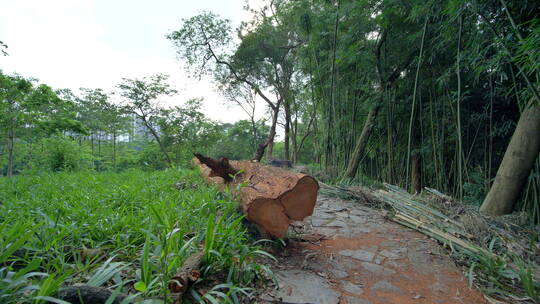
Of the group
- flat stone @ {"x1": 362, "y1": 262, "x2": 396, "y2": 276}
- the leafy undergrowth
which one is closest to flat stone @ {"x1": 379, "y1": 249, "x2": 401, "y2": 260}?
flat stone @ {"x1": 362, "y1": 262, "x2": 396, "y2": 276}

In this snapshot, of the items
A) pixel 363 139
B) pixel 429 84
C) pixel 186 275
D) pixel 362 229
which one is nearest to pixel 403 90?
pixel 429 84

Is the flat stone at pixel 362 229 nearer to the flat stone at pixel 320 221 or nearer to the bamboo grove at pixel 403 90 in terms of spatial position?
the flat stone at pixel 320 221

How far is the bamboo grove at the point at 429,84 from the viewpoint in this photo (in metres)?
2.25

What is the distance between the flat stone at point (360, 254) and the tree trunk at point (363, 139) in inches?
130

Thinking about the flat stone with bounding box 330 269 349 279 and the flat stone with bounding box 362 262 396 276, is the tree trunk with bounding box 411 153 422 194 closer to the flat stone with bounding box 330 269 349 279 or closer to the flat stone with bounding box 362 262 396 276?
the flat stone with bounding box 362 262 396 276

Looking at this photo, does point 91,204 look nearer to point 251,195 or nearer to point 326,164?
point 251,195

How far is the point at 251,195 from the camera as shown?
5.60ft

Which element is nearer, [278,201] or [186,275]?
[186,275]

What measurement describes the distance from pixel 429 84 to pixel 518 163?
1.73 metres

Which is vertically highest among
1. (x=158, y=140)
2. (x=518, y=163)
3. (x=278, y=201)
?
(x=158, y=140)

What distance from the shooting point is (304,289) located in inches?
52.2

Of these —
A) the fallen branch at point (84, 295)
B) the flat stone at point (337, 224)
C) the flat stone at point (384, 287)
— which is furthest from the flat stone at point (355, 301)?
the flat stone at point (337, 224)

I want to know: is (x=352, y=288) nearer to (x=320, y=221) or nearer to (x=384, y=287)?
(x=384, y=287)

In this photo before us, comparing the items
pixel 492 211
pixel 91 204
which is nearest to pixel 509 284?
pixel 492 211
